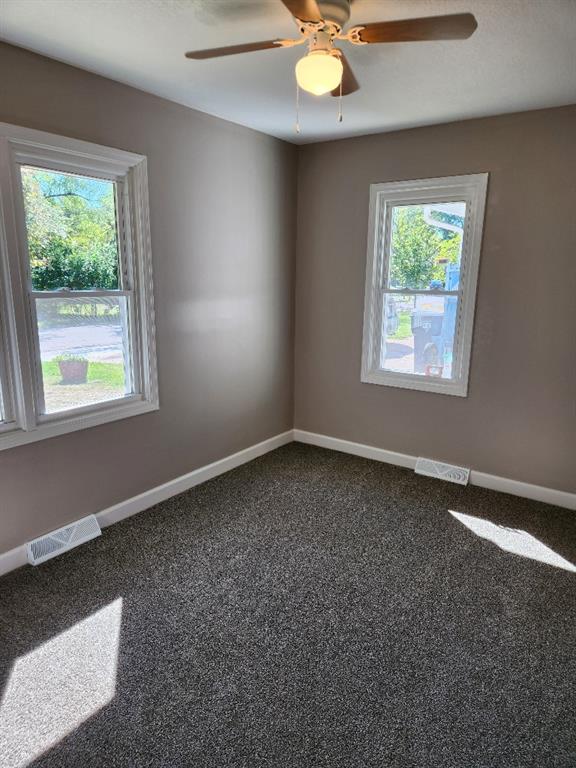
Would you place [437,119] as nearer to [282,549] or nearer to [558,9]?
[558,9]

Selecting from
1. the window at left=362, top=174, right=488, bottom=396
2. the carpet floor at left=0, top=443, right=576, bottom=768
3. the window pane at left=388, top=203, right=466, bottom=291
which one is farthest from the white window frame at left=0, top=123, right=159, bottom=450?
the window pane at left=388, top=203, right=466, bottom=291

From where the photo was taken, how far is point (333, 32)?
6.09 ft

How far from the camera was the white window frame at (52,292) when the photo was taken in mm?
2387

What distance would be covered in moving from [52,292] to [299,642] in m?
2.14

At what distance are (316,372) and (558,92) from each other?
2619 millimetres

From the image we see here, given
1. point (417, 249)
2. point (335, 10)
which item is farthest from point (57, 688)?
point (417, 249)

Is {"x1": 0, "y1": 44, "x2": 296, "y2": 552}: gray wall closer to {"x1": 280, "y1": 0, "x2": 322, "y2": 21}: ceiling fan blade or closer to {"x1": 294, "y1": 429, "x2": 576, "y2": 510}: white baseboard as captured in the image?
{"x1": 294, "y1": 429, "x2": 576, "y2": 510}: white baseboard

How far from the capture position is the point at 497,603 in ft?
7.77

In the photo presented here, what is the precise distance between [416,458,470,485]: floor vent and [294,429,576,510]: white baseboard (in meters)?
0.06

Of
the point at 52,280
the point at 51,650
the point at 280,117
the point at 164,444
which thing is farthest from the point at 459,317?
the point at 51,650

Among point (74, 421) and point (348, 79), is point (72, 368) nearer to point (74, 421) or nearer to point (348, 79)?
point (74, 421)

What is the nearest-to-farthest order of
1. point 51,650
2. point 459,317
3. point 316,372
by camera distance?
1. point 51,650
2. point 459,317
3. point 316,372

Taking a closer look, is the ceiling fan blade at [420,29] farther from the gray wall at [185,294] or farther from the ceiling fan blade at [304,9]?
the gray wall at [185,294]

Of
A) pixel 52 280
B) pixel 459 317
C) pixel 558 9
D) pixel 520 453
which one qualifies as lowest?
pixel 520 453
